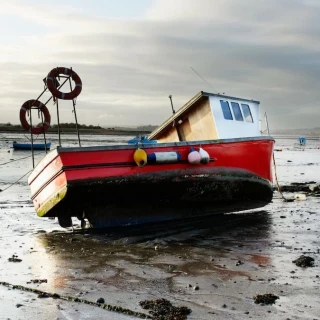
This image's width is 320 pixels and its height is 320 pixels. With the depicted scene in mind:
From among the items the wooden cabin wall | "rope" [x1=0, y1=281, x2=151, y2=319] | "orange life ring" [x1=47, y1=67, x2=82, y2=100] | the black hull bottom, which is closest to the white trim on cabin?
the wooden cabin wall

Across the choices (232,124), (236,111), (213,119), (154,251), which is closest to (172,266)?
(154,251)

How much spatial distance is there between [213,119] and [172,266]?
5.86 m

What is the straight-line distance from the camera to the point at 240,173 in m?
11.5

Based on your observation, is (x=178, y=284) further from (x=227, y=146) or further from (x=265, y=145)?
(x=265, y=145)

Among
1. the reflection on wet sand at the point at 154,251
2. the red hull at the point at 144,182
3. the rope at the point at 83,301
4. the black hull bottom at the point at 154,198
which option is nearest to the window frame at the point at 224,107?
the red hull at the point at 144,182

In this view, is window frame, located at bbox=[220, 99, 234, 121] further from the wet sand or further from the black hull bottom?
the wet sand

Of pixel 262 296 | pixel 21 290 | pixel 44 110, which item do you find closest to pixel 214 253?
pixel 262 296

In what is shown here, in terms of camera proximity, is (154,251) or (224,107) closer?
(154,251)

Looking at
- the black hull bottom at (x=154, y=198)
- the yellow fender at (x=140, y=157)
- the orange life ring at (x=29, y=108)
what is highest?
the orange life ring at (x=29, y=108)

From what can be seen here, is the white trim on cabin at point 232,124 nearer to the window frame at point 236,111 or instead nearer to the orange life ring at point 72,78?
the window frame at point 236,111

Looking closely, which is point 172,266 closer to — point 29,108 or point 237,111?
point 29,108

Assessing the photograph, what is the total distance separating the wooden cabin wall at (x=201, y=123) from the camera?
12320mm

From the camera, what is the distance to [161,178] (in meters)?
10.1

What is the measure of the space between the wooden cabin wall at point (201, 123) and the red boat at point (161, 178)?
0.03m
